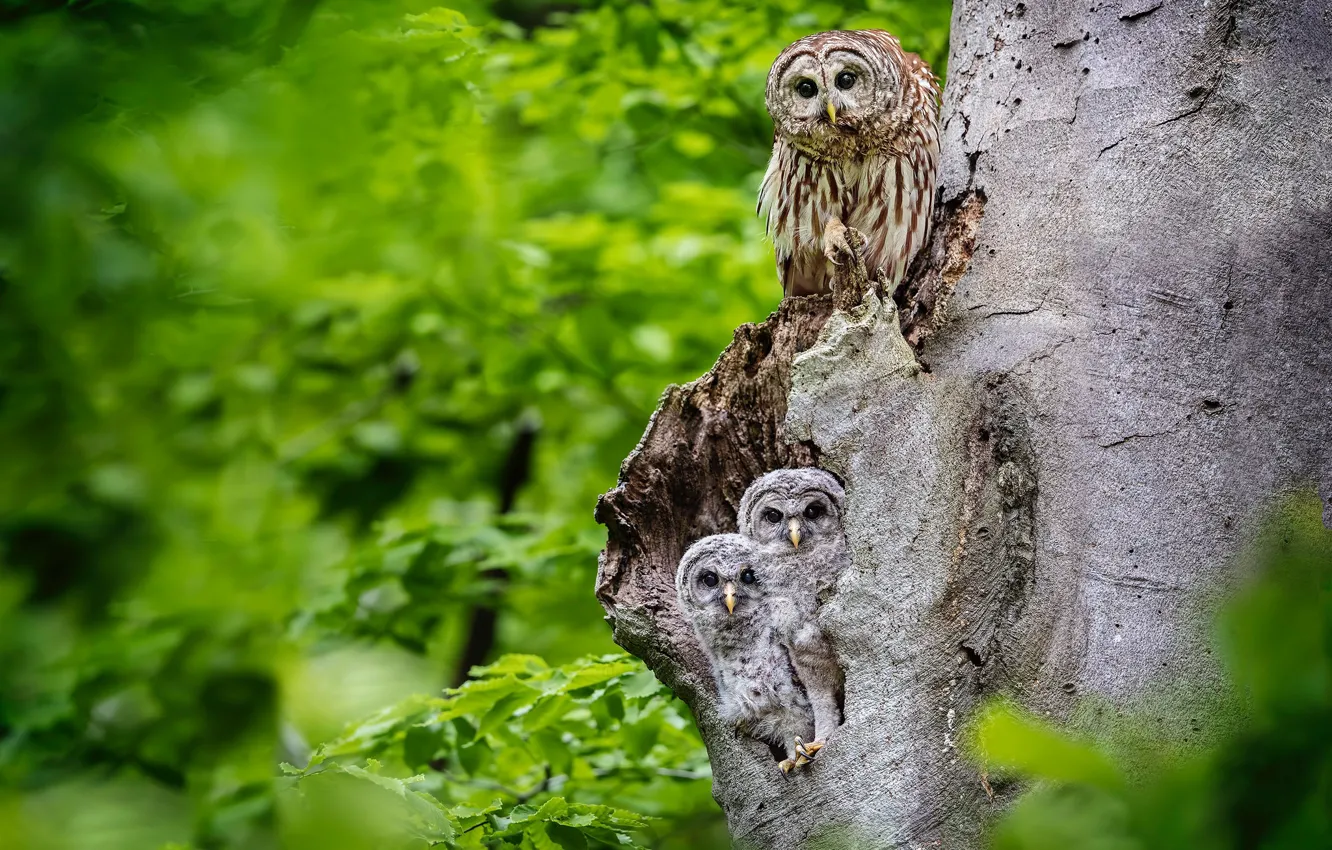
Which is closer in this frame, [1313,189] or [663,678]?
[1313,189]

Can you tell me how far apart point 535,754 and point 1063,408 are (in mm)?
1828

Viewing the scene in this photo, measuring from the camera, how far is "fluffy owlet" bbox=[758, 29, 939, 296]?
314 centimetres

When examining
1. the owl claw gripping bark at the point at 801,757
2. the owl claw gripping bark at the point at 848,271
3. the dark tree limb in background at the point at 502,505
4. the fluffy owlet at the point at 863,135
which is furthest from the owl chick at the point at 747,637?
the dark tree limb in background at the point at 502,505

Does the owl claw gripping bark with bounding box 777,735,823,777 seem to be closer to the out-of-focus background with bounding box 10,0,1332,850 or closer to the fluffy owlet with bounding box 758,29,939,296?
the out-of-focus background with bounding box 10,0,1332,850

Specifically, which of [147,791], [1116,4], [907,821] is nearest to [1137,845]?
[147,791]

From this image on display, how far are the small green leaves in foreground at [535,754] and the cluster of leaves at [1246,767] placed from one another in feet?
3.30

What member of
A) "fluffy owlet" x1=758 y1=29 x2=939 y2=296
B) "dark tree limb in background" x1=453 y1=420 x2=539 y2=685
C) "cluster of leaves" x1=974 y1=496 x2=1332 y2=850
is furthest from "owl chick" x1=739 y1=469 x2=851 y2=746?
"dark tree limb in background" x1=453 y1=420 x2=539 y2=685

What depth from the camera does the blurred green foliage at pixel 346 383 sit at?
0.87 m

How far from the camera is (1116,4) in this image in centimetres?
250

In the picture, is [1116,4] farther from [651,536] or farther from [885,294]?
[651,536]

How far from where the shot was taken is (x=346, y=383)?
18.3ft

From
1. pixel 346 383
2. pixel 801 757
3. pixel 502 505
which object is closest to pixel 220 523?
pixel 801 757

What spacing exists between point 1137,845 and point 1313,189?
1911mm

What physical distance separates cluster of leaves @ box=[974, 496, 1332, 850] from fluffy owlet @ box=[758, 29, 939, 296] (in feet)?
7.41
